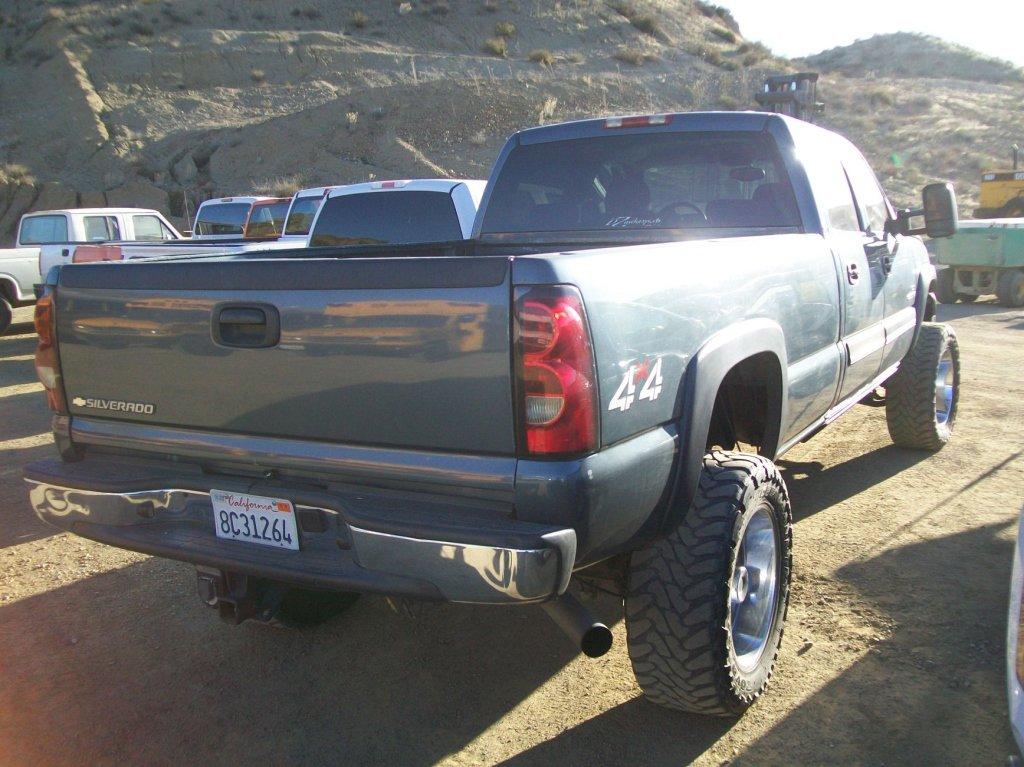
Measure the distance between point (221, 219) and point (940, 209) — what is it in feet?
44.7

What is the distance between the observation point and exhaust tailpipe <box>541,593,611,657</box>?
2.59m

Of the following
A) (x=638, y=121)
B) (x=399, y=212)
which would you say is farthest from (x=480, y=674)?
(x=399, y=212)

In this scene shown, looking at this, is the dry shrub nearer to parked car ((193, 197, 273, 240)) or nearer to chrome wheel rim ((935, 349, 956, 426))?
parked car ((193, 197, 273, 240))

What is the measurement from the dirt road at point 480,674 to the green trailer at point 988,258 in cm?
1045

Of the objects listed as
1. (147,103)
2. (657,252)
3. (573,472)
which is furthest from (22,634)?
(147,103)

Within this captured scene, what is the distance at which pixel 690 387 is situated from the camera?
2.80 m

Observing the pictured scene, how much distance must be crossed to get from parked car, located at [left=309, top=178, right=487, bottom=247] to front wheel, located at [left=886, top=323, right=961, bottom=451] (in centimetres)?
359

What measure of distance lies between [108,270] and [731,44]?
175ft

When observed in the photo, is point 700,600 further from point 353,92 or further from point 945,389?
point 353,92

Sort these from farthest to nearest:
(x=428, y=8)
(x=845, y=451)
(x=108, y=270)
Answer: (x=428, y=8)
(x=845, y=451)
(x=108, y=270)

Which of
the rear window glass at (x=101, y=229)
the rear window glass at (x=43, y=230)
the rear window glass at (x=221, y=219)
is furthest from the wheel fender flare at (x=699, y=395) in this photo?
the rear window glass at (x=221, y=219)

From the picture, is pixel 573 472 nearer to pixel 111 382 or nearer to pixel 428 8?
pixel 111 382

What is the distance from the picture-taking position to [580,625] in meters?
2.62

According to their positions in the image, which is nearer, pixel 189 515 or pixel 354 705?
pixel 189 515
